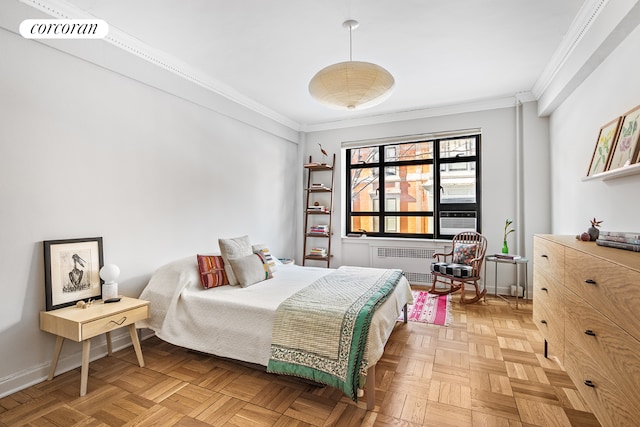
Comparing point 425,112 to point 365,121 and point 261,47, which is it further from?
point 261,47

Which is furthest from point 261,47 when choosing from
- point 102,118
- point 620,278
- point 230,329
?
point 620,278

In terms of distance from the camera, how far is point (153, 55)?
9.95ft

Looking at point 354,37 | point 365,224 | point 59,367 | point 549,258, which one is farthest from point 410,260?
point 59,367

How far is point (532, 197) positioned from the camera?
417 centimetres

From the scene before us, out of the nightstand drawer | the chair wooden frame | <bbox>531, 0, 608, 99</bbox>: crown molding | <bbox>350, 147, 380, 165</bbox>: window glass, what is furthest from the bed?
<bbox>350, 147, 380, 165</bbox>: window glass

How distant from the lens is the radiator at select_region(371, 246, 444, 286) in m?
4.91

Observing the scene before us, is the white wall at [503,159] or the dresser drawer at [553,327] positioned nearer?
the dresser drawer at [553,327]

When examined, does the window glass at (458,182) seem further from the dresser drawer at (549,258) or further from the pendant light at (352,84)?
the pendant light at (352,84)

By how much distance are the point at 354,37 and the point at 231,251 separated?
2327 mm

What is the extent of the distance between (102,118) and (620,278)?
3.58m

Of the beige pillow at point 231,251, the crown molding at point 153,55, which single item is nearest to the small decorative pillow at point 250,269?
the beige pillow at point 231,251

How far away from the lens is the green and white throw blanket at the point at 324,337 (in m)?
1.99

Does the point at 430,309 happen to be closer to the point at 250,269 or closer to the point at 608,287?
the point at 250,269

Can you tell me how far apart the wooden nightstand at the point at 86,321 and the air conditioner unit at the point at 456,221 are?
4160 millimetres
